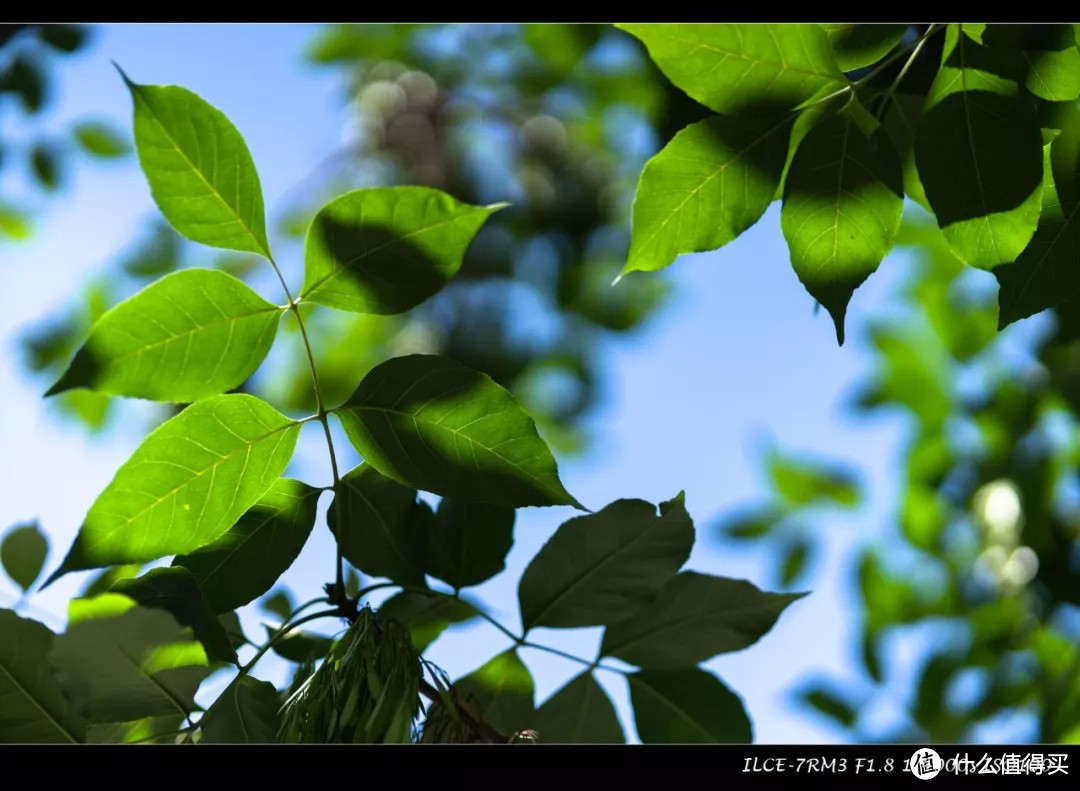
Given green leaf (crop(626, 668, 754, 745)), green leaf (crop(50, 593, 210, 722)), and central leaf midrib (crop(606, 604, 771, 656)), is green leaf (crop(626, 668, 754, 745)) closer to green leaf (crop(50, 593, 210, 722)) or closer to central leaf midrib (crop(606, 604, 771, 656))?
central leaf midrib (crop(606, 604, 771, 656))

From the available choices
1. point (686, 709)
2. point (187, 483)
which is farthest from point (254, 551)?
point (686, 709)

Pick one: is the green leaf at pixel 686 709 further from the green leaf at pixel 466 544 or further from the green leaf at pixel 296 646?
the green leaf at pixel 296 646

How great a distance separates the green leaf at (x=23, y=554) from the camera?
2.95 feet

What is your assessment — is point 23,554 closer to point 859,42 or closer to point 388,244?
point 388,244

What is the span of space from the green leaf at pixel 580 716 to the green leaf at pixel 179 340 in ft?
1.05

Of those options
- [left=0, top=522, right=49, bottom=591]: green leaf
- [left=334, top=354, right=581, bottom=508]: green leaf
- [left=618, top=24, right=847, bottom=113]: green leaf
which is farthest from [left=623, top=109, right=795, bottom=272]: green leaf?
[left=0, top=522, right=49, bottom=591]: green leaf

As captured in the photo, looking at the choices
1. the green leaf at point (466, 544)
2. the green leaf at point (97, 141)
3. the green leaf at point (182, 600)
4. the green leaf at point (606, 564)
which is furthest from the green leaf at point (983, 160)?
the green leaf at point (97, 141)

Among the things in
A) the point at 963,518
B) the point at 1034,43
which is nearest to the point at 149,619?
the point at 1034,43

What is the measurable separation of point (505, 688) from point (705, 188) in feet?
1.26

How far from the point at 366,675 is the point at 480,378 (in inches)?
7.4

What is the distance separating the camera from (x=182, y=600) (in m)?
0.55

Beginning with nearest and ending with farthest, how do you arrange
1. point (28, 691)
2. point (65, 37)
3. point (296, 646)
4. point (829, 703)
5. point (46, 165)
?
point (28, 691) < point (296, 646) < point (65, 37) < point (829, 703) < point (46, 165)
